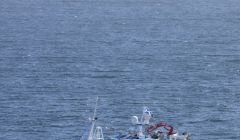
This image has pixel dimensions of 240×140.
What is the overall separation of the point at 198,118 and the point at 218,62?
4946 cm

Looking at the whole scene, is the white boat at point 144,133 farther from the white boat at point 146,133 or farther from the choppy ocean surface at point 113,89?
the choppy ocean surface at point 113,89

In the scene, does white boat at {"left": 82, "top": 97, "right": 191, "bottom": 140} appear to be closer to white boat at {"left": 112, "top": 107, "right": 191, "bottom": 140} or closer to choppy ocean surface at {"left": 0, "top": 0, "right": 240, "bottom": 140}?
white boat at {"left": 112, "top": 107, "right": 191, "bottom": 140}

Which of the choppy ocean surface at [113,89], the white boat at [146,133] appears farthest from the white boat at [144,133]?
the choppy ocean surface at [113,89]

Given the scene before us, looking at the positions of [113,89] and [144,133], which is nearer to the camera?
[144,133]

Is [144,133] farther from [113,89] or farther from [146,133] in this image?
[113,89]

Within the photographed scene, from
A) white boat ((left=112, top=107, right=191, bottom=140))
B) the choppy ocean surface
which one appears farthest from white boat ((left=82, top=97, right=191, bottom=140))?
the choppy ocean surface

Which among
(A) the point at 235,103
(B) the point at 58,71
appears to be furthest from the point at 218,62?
→ (A) the point at 235,103

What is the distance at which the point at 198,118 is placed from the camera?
133000 millimetres

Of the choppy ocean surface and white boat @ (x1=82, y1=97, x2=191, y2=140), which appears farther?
the choppy ocean surface

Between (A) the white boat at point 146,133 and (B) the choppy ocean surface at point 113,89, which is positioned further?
(B) the choppy ocean surface at point 113,89

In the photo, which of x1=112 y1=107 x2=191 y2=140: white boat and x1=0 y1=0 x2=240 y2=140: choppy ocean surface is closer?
x1=112 y1=107 x2=191 y2=140: white boat

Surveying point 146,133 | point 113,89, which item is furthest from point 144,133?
point 113,89

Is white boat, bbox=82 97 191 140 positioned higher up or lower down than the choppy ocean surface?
lower down

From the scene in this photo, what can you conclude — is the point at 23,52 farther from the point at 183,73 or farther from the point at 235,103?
the point at 235,103
